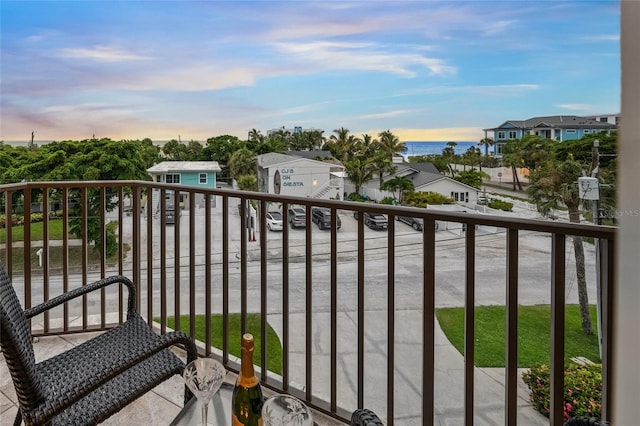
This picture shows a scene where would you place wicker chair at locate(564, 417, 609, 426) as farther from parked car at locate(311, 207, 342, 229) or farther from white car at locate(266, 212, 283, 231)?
white car at locate(266, 212, 283, 231)

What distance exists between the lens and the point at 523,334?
5.20ft

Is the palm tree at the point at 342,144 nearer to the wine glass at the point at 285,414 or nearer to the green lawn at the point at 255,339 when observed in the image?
the green lawn at the point at 255,339

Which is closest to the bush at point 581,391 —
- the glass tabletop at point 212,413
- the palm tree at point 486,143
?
the glass tabletop at point 212,413

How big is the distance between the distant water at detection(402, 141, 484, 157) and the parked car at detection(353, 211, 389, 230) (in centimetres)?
122

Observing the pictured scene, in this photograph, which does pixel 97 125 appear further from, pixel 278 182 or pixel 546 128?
pixel 546 128

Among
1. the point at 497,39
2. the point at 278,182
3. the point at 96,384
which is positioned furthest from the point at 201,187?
the point at 497,39

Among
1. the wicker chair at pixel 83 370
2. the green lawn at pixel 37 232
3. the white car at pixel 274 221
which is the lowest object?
the wicker chair at pixel 83 370

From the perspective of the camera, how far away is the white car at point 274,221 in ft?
6.50

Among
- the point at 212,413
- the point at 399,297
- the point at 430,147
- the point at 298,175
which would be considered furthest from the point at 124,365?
the point at 430,147

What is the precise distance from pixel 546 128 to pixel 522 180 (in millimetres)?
421

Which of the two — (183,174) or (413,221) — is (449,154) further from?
(183,174)

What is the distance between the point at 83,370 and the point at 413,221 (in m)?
1.29

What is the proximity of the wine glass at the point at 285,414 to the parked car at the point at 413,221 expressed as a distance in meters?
0.89

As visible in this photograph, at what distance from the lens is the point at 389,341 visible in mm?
1687
